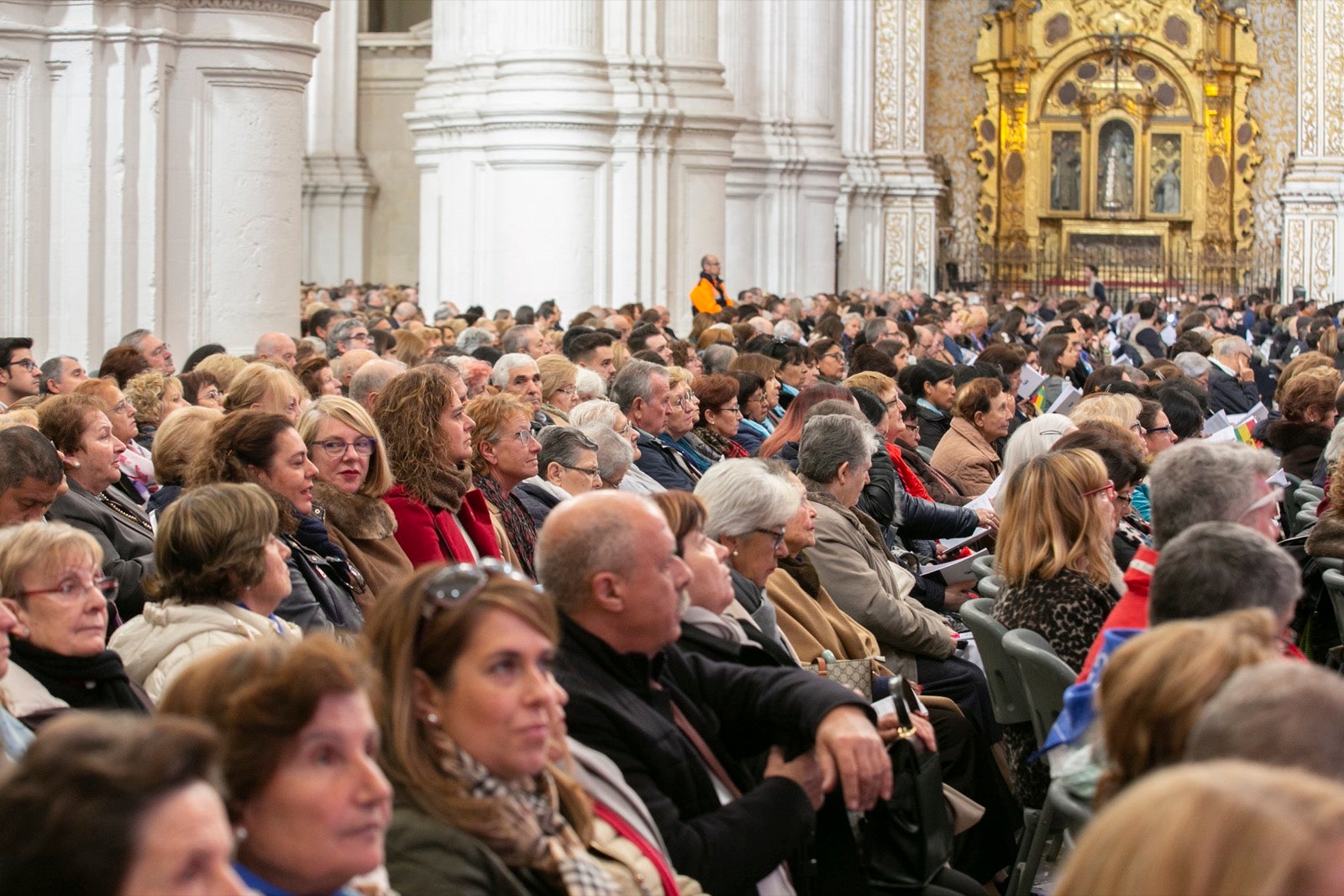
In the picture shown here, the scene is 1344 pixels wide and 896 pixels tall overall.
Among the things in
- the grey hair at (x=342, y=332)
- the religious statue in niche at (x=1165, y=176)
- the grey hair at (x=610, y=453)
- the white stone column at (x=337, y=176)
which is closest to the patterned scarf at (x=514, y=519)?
the grey hair at (x=610, y=453)

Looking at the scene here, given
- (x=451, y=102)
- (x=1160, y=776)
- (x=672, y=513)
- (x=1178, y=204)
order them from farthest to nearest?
(x=1178, y=204), (x=451, y=102), (x=672, y=513), (x=1160, y=776)

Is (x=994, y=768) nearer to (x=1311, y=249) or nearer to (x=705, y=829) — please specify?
(x=705, y=829)

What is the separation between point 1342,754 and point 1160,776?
24.1 inches

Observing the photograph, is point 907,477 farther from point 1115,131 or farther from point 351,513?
point 1115,131

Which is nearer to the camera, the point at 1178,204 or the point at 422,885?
the point at 422,885

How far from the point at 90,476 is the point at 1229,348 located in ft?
32.6

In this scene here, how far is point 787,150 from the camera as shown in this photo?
27.4 m

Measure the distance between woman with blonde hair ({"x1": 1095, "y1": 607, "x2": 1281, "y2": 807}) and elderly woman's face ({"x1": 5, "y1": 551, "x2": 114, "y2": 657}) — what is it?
221 cm

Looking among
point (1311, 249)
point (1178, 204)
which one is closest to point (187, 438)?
point (1311, 249)

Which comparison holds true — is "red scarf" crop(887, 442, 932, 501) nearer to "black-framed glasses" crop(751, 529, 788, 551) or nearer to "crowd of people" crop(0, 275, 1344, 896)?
"crowd of people" crop(0, 275, 1344, 896)

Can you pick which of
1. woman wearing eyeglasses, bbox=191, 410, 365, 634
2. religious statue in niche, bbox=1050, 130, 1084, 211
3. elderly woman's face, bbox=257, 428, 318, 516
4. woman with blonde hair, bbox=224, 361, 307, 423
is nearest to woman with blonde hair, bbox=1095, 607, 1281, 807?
woman wearing eyeglasses, bbox=191, 410, 365, 634

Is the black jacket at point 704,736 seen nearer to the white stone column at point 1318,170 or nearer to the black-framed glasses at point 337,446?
the black-framed glasses at point 337,446

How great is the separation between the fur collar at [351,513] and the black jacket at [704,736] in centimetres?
196

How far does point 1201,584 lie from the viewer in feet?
13.0
